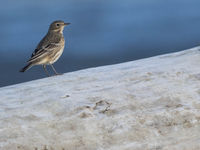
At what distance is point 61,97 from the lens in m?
4.73

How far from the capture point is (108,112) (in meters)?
4.46

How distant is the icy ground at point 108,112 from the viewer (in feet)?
13.4

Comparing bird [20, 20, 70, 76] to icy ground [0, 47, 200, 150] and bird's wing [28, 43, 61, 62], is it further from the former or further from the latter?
icy ground [0, 47, 200, 150]

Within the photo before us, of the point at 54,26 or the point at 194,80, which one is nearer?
the point at 194,80

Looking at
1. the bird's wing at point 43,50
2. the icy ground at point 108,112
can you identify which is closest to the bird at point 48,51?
the bird's wing at point 43,50

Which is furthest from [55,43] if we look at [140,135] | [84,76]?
[140,135]

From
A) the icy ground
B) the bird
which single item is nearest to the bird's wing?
the bird

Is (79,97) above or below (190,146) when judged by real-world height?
above

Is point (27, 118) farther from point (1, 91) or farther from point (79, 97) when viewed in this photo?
point (1, 91)

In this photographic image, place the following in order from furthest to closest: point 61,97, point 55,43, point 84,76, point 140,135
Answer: point 55,43, point 84,76, point 61,97, point 140,135

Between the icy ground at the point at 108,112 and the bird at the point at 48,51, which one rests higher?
the icy ground at the point at 108,112

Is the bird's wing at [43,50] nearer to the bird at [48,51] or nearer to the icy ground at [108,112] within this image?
the bird at [48,51]

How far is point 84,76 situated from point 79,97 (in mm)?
793

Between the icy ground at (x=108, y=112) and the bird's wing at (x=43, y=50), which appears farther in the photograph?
the bird's wing at (x=43, y=50)
